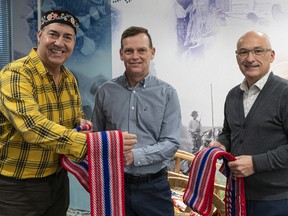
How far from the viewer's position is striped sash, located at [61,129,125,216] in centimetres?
156

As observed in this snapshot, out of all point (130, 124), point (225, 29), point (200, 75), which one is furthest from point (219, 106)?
point (130, 124)

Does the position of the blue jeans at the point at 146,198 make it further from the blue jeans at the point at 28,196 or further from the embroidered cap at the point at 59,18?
the embroidered cap at the point at 59,18

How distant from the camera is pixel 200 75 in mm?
3607

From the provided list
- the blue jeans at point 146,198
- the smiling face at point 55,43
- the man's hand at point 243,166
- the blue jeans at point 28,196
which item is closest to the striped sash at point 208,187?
the man's hand at point 243,166

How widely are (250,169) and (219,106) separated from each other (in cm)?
186

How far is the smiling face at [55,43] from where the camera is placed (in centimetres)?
186

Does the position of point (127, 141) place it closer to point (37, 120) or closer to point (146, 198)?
point (37, 120)

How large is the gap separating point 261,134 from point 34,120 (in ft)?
3.76

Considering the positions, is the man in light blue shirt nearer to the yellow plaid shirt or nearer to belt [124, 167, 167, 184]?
belt [124, 167, 167, 184]

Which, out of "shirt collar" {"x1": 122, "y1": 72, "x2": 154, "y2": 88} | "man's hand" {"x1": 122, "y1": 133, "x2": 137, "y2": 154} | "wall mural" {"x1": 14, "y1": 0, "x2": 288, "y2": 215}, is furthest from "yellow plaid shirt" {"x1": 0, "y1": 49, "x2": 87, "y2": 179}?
"wall mural" {"x1": 14, "y1": 0, "x2": 288, "y2": 215}

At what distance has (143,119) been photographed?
6.73ft

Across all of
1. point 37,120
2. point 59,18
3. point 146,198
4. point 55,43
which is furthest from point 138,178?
point 59,18

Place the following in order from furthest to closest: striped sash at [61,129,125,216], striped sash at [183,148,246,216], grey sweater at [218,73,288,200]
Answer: striped sash at [183,148,246,216] < grey sweater at [218,73,288,200] < striped sash at [61,129,125,216]

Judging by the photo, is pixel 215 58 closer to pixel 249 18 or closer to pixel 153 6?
pixel 249 18
